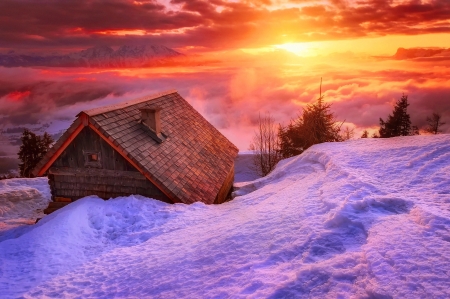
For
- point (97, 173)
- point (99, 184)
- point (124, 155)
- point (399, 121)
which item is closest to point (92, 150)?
point (97, 173)

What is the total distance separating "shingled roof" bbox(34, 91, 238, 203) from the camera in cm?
1059

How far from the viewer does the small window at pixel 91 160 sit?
36.6 ft

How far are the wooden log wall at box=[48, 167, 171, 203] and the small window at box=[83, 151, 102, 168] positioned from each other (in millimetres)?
191

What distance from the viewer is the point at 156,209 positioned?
975 cm

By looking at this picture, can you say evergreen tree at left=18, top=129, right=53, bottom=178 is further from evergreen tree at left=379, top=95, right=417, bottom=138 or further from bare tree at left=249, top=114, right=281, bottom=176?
evergreen tree at left=379, top=95, right=417, bottom=138

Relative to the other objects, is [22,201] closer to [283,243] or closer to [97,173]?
[97,173]

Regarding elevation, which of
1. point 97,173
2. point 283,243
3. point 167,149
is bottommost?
point 283,243

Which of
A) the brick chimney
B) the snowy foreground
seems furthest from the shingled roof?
the snowy foreground

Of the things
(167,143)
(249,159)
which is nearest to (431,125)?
(249,159)

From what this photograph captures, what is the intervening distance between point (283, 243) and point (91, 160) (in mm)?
8849

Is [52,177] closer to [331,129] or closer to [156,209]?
[156,209]

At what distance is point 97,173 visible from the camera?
36.8 feet

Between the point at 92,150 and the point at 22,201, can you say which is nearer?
the point at 92,150

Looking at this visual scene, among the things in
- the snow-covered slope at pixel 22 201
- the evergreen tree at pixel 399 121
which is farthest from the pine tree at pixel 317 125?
the snow-covered slope at pixel 22 201
